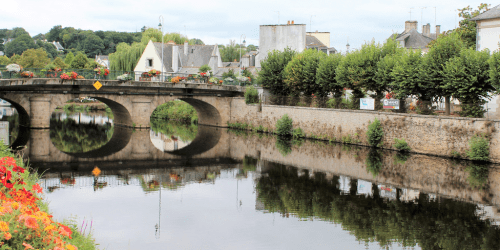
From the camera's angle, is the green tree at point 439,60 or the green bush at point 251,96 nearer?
the green tree at point 439,60

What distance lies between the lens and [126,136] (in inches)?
1378

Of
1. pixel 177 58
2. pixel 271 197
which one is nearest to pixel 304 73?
pixel 271 197

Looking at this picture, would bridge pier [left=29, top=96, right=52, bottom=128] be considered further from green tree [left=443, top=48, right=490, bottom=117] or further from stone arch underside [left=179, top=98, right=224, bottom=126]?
green tree [left=443, top=48, right=490, bottom=117]

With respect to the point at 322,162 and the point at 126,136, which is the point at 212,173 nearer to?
the point at 322,162

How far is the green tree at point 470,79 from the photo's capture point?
2423 centimetres

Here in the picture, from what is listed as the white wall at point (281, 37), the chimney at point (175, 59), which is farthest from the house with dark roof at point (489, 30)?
the chimney at point (175, 59)

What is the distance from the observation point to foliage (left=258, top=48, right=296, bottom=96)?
39.0 metres

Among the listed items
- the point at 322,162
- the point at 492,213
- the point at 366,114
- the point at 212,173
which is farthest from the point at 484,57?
the point at 212,173

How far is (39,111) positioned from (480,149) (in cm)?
2851

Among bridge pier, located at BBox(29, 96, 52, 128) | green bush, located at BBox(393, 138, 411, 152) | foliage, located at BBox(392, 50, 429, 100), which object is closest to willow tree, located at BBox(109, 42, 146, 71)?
bridge pier, located at BBox(29, 96, 52, 128)

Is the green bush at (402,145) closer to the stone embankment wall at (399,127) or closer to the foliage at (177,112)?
the stone embankment wall at (399,127)

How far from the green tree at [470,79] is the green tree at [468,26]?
42.8 feet

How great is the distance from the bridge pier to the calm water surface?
594cm

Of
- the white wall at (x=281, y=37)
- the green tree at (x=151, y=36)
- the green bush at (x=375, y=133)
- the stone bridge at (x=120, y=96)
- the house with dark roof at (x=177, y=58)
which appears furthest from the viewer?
the green tree at (x=151, y=36)
